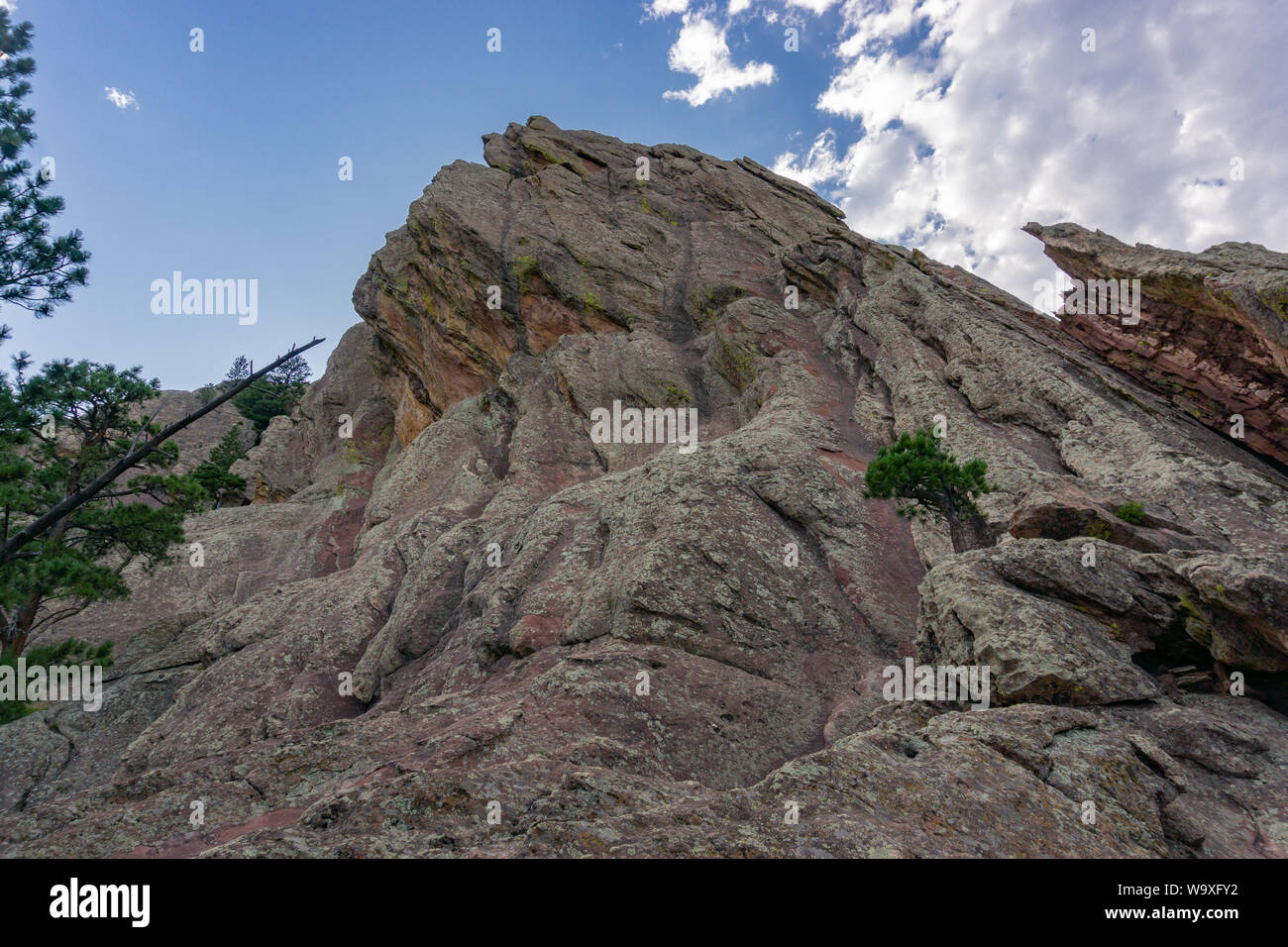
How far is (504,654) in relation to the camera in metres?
19.9

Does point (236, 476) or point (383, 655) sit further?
point (236, 476)

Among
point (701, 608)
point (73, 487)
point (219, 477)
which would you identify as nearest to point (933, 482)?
point (701, 608)

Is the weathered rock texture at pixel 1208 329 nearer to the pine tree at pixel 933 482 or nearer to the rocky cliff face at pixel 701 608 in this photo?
the rocky cliff face at pixel 701 608

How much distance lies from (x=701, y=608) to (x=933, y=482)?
30.7 ft

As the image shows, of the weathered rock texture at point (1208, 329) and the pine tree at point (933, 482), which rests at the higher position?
the weathered rock texture at point (1208, 329)

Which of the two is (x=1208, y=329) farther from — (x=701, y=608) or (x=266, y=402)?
(x=266, y=402)

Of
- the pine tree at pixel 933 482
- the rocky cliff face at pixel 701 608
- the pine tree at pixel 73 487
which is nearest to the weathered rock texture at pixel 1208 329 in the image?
the rocky cliff face at pixel 701 608

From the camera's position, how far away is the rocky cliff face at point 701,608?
1007 centimetres

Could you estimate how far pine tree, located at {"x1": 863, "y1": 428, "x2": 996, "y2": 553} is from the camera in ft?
71.7

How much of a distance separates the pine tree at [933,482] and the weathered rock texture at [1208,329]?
1116 cm
